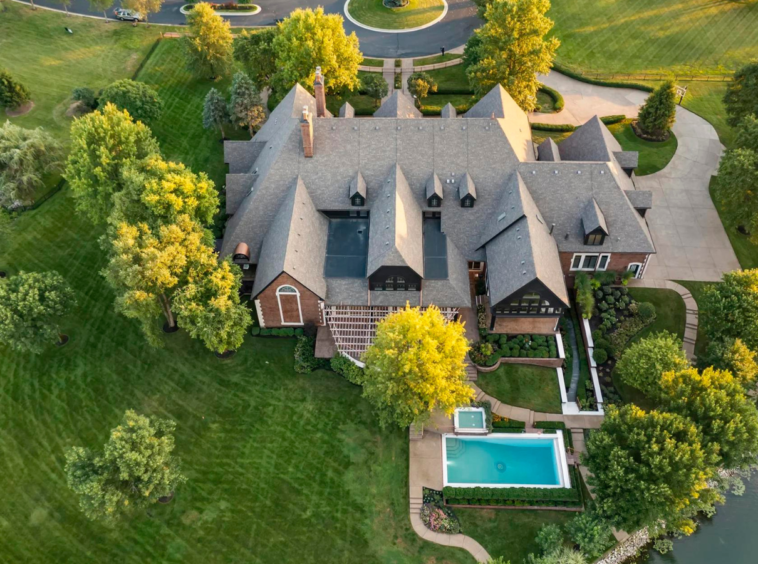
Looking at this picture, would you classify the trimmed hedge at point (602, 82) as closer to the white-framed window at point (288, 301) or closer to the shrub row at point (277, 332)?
the white-framed window at point (288, 301)

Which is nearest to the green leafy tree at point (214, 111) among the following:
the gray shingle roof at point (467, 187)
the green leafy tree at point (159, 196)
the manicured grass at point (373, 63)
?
the green leafy tree at point (159, 196)

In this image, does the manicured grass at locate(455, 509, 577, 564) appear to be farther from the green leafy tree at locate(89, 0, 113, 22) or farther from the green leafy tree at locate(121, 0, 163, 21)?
the green leafy tree at locate(89, 0, 113, 22)

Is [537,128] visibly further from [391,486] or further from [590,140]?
[391,486]

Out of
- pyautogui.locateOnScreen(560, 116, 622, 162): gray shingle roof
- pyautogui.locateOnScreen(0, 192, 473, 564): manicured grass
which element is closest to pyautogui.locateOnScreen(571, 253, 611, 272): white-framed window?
pyautogui.locateOnScreen(560, 116, 622, 162): gray shingle roof

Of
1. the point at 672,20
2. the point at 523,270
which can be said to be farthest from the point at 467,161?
the point at 672,20

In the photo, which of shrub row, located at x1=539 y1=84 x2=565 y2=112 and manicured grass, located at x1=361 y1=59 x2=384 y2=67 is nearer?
shrub row, located at x1=539 y1=84 x2=565 y2=112

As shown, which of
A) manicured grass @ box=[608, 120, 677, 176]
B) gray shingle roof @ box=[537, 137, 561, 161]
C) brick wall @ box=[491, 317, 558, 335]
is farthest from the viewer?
manicured grass @ box=[608, 120, 677, 176]
